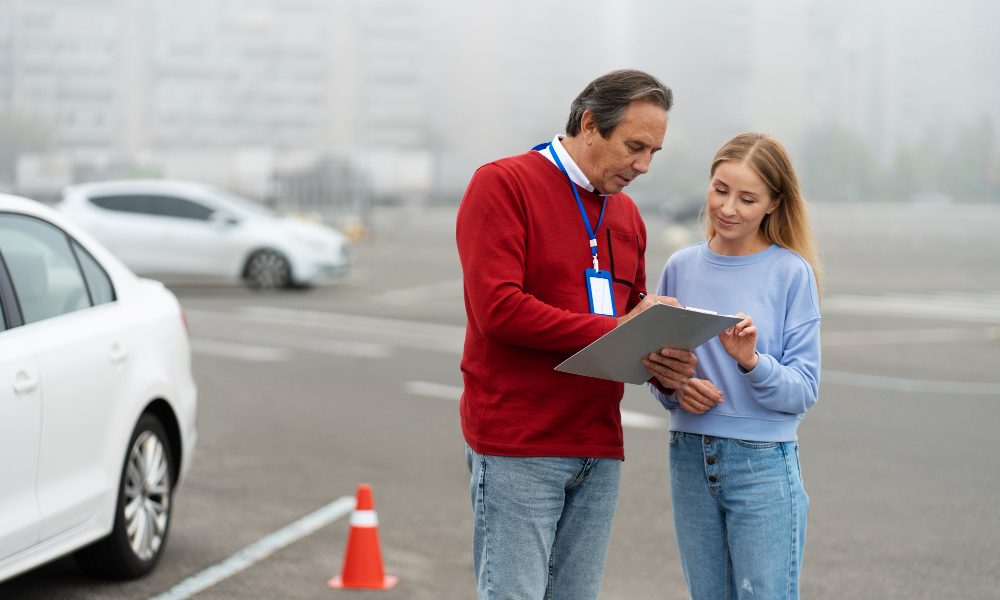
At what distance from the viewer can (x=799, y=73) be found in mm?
59656

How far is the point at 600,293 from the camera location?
3.07m

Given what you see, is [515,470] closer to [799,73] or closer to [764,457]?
[764,457]

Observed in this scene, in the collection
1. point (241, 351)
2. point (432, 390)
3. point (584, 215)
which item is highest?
point (584, 215)

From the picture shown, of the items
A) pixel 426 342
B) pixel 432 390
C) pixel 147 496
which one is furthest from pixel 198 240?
pixel 147 496

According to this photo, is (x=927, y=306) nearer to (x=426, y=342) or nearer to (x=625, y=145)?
(x=426, y=342)

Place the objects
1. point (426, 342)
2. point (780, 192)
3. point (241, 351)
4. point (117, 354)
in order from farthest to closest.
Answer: point (426, 342) < point (241, 351) < point (117, 354) < point (780, 192)

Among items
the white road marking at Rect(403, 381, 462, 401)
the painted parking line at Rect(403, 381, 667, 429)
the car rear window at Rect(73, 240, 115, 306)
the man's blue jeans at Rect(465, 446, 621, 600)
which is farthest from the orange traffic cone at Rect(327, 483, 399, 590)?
the white road marking at Rect(403, 381, 462, 401)

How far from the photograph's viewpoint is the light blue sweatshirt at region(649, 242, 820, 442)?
3.19 metres

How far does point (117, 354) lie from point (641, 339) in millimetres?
2816

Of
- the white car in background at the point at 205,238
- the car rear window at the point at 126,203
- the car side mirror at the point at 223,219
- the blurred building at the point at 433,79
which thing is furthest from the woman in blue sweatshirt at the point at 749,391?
the blurred building at the point at 433,79

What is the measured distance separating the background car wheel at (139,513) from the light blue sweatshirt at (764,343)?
2722 mm

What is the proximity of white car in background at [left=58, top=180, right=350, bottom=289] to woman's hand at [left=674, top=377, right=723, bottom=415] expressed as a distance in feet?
52.6

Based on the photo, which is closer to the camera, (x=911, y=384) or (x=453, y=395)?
(x=453, y=395)

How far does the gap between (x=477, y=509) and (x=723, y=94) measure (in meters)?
55.0
